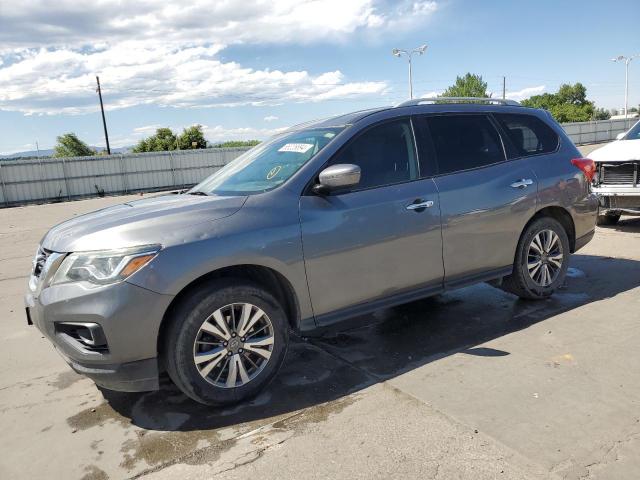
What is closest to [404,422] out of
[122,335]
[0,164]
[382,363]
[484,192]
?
[382,363]

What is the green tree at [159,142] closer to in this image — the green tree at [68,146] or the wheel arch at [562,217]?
the green tree at [68,146]

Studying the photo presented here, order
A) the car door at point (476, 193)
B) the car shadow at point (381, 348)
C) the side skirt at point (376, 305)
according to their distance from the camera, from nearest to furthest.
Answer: the car shadow at point (381, 348), the side skirt at point (376, 305), the car door at point (476, 193)

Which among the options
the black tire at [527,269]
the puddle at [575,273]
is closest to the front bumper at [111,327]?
the black tire at [527,269]

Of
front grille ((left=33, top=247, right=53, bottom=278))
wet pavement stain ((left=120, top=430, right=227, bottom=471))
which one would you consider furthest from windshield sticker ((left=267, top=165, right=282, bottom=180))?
wet pavement stain ((left=120, top=430, right=227, bottom=471))

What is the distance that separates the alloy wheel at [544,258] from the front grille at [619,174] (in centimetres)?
357

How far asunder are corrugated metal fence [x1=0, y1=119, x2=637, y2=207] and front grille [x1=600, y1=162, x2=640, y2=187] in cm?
2654

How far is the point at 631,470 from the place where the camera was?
246cm

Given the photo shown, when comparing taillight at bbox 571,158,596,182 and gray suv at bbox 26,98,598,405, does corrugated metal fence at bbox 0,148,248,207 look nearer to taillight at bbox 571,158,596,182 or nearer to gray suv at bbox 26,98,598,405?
gray suv at bbox 26,98,598,405

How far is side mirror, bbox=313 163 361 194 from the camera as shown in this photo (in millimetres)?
3418

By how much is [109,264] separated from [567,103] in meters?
96.6

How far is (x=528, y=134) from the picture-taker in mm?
4895

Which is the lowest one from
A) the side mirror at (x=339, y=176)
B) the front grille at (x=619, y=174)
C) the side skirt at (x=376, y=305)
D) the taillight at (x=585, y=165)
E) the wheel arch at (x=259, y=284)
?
the side skirt at (x=376, y=305)

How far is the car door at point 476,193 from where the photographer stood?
4156 mm

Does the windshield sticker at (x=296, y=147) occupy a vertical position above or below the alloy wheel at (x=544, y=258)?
above
